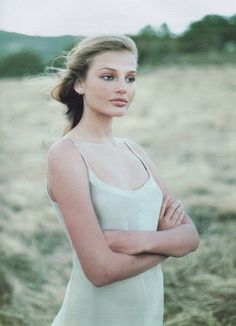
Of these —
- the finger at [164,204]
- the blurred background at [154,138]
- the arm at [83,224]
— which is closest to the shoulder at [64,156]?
the arm at [83,224]

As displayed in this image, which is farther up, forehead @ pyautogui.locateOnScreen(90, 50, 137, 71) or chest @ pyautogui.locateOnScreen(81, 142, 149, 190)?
forehead @ pyautogui.locateOnScreen(90, 50, 137, 71)

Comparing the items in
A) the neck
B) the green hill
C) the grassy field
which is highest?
the neck

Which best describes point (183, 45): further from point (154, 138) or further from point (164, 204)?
point (164, 204)

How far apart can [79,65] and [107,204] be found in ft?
1.00

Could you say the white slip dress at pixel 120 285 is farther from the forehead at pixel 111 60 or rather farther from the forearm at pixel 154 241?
the forehead at pixel 111 60

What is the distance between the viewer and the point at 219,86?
6.70 ft

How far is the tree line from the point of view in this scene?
6.57ft

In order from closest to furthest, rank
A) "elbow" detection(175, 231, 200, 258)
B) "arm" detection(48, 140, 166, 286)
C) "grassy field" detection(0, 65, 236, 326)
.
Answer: "arm" detection(48, 140, 166, 286)
"elbow" detection(175, 231, 200, 258)
"grassy field" detection(0, 65, 236, 326)

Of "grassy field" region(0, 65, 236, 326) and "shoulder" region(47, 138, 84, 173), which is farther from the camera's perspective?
"grassy field" region(0, 65, 236, 326)

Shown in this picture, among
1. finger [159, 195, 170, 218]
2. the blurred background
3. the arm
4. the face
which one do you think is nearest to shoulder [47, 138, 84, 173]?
the arm

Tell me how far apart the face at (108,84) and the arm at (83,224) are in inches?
4.9

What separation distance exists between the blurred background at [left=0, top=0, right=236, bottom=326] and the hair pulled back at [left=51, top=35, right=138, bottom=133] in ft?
1.91

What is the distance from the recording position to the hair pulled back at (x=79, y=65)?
49.5 inches

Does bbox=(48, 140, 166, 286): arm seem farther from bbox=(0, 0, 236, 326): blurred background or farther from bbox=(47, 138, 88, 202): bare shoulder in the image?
bbox=(0, 0, 236, 326): blurred background
